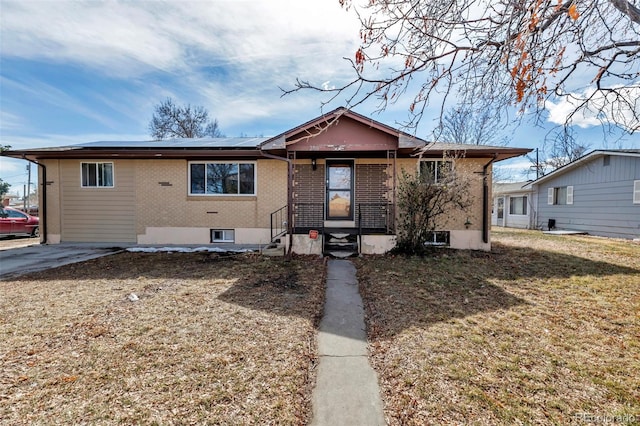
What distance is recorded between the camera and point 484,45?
10.8 feet

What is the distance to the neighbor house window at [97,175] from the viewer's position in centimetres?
1023

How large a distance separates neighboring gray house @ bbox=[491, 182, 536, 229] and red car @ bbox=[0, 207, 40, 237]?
2635cm

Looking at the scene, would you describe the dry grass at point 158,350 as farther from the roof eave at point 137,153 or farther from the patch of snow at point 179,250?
the roof eave at point 137,153

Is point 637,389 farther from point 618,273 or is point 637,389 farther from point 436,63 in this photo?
point 618,273

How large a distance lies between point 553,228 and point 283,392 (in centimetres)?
1943

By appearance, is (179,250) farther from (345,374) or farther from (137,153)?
(345,374)

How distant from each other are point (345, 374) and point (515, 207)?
22383mm

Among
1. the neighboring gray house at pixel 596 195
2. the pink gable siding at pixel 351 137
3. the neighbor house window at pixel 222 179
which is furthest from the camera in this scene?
the neighboring gray house at pixel 596 195

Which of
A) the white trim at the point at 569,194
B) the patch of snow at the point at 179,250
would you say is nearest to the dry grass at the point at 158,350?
the patch of snow at the point at 179,250

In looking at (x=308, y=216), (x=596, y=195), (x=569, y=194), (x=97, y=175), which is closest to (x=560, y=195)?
(x=569, y=194)

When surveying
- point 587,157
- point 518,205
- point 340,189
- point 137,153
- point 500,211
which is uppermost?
point 587,157

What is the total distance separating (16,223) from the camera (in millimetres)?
12906

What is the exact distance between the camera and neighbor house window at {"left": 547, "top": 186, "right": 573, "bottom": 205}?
15.2 meters

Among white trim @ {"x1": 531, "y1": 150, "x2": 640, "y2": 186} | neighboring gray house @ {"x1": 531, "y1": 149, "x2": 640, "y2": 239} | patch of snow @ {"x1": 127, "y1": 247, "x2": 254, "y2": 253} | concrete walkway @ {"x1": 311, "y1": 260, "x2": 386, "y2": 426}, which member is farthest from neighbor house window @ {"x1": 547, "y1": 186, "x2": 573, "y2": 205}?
patch of snow @ {"x1": 127, "y1": 247, "x2": 254, "y2": 253}
